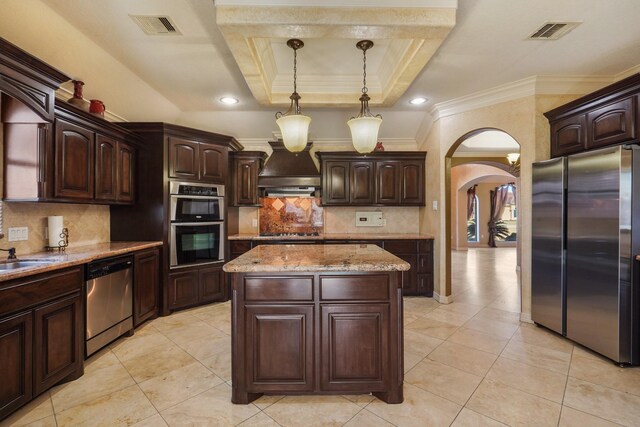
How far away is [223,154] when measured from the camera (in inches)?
169

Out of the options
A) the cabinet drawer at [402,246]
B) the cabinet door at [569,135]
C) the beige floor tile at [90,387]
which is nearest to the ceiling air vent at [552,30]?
the cabinet door at [569,135]

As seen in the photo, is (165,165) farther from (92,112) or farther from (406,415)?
(406,415)

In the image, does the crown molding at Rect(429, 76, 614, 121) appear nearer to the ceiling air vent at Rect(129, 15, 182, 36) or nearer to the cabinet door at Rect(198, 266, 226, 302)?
the ceiling air vent at Rect(129, 15, 182, 36)

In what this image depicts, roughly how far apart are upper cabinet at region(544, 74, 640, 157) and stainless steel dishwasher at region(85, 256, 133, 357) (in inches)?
191

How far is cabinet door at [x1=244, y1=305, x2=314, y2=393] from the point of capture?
196cm

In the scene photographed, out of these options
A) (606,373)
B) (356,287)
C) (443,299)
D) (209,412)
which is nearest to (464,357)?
(606,373)

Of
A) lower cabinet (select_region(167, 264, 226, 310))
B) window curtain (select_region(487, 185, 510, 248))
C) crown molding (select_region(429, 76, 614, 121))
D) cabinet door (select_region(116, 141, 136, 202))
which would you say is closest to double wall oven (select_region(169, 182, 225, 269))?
lower cabinet (select_region(167, 264, 226, 310))

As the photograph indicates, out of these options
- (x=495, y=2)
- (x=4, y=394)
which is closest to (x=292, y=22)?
(x=495, y=2)

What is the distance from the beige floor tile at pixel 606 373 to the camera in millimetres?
2201

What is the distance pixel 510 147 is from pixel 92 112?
746 cm

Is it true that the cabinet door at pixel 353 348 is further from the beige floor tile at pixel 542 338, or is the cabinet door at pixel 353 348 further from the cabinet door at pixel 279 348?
the beige floor tile at pixel 542 338

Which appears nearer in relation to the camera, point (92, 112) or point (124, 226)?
point (92, 112)

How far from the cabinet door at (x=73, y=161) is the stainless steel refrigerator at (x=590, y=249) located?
4.77 metres

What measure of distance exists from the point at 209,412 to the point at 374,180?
3.83 metres
